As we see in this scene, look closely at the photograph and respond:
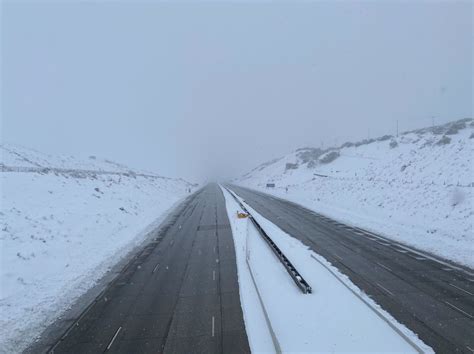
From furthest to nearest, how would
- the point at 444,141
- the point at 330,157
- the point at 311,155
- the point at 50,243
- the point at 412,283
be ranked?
the point at 311,155
the point at 330,157
the point at 444,141
the point at 50,243
the point at 412,283

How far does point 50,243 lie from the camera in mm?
18578

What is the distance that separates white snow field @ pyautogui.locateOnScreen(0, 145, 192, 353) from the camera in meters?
11.6

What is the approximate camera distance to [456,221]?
901 inches

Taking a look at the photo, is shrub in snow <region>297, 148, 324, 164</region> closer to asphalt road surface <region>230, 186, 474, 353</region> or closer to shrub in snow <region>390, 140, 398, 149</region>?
shrub in snow <region>390, 140, 398, 149</region>

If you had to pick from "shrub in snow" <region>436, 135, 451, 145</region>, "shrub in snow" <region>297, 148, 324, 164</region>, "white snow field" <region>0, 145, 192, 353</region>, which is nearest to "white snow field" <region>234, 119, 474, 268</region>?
"shrub in snow" <region>436, 135, 451, 145</region>

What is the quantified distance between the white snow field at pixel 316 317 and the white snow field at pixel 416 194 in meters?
7.20

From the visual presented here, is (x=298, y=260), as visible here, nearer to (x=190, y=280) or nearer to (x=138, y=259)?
(x=190, y=280)

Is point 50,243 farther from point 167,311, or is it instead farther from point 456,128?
point 456,128

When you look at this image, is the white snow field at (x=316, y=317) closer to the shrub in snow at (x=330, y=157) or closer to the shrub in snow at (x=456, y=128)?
the shrub in snow at (x=456, y=128)

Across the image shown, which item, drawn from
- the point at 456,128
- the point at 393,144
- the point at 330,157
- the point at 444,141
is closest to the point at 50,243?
the point at 444,141

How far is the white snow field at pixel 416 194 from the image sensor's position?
2150 cm

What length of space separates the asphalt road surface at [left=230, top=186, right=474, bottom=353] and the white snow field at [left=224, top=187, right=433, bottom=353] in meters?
0.53

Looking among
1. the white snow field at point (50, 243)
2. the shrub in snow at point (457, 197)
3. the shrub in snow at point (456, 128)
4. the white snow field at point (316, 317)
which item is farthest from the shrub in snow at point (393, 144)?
the white snow field at point (316, 317)

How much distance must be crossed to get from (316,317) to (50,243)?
14.3 meters
